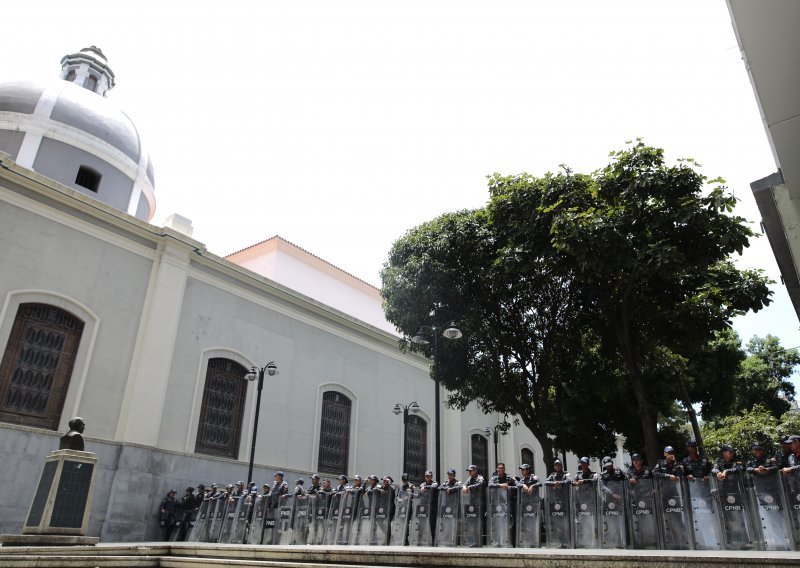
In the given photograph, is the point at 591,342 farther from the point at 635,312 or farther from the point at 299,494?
Result: the point at 299,494

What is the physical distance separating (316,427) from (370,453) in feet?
11.0

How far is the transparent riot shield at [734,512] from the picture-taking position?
25.6ft

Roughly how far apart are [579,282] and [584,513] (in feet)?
22.6

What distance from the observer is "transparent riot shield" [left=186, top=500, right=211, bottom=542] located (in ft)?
47.7

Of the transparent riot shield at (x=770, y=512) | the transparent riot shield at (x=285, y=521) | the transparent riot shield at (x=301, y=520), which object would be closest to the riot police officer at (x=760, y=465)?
the transparent riot shield at (x=770, y=512)

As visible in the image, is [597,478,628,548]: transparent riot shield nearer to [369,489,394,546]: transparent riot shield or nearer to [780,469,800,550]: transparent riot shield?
[780,469,800,550]: transparent riot shield

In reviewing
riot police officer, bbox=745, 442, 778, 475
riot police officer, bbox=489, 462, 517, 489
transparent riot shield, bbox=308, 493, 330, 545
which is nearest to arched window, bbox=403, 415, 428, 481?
transparent riot shield, bbox=308, 493, 330, 545

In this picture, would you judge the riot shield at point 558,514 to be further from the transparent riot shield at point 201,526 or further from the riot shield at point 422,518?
the transparent riot shield at point 201,526

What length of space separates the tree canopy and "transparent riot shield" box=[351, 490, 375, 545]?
565 cm

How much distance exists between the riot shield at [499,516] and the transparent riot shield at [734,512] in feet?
10.8

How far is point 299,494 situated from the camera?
512 inches

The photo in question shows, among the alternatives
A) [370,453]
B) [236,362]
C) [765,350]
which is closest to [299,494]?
[236,362]

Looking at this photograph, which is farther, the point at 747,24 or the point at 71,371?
the point at 71,371

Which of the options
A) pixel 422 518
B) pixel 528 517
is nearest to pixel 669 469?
pixel 528 517
